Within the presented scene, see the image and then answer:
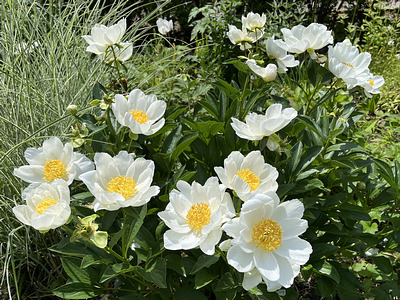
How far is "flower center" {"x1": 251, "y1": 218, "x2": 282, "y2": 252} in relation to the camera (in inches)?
33.1

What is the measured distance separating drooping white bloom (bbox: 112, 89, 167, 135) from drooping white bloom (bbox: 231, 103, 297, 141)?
0.71 ft

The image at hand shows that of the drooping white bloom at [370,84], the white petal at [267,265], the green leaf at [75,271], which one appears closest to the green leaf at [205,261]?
the white petal at [267,265]

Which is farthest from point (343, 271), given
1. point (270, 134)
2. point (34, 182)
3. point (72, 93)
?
point (72, 93)

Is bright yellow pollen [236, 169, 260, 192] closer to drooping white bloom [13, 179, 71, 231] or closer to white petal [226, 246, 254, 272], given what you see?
white petal [226, 246, 254, 272]

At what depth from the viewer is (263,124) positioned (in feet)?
3.19

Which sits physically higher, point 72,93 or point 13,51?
point 13,51

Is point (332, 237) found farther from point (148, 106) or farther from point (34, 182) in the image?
point (34, 182)

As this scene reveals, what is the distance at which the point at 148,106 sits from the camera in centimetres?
111

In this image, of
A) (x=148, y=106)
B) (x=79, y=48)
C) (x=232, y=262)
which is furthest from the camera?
(x=79, y=48)

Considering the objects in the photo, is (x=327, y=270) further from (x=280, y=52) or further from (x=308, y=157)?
(x=280, y=52)

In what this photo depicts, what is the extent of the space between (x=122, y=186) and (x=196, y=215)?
184 mm

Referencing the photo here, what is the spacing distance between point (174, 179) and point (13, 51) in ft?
3.78

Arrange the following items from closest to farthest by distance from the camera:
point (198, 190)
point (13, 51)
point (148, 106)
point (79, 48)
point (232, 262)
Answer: point (232, 262) < point (198, 190) < point (148, 106) < point (13, 51) < point (79, 48)

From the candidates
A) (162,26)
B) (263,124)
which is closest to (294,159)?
Answer: (263,124)
